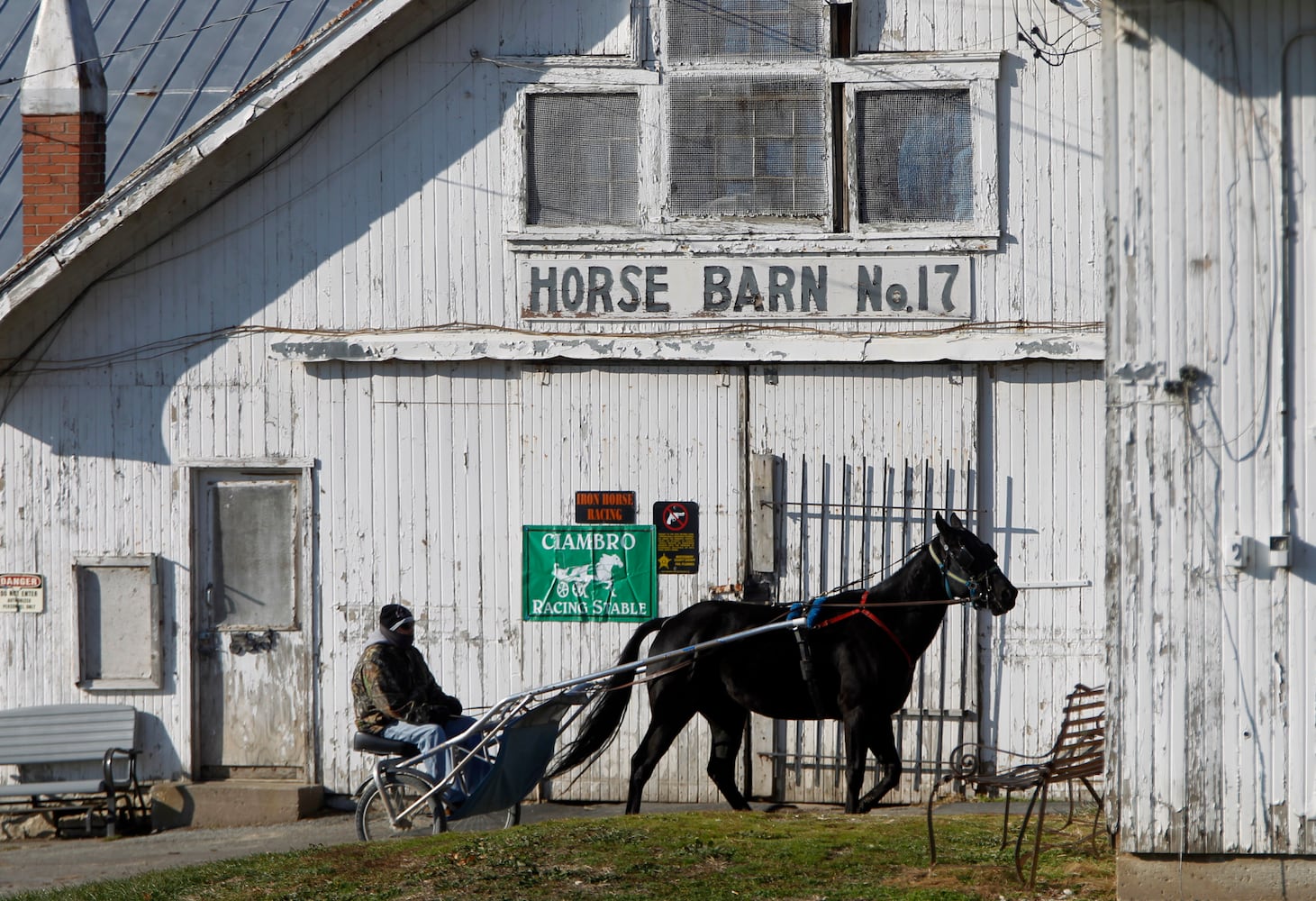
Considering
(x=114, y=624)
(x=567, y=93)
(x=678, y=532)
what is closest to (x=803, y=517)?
(x=678, y=532)

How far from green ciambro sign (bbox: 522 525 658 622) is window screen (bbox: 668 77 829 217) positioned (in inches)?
97.7

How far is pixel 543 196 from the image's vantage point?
10.5 m

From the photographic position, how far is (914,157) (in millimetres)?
10289

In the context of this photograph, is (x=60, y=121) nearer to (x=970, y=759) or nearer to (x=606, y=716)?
(x=606, y=716)

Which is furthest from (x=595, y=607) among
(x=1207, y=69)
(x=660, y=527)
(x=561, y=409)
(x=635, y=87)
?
(x=1207, y=69)

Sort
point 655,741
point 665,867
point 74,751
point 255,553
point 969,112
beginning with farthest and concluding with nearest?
point 255,553
point 74,751
point 969,112
point 655,741
point 665,867

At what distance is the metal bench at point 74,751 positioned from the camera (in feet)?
34.9

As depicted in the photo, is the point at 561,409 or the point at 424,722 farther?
the point at 561,409

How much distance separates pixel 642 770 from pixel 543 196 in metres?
4.23

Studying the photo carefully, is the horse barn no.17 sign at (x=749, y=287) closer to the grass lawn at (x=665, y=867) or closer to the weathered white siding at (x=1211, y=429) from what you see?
the grass lawn at (x=665, y=867)

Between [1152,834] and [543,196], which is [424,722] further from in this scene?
[1152,834]

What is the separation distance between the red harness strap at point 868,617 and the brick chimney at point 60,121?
6.81m

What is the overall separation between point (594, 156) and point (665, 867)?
539cm

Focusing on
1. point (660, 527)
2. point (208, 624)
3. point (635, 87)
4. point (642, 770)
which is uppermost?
point (635, 87)
